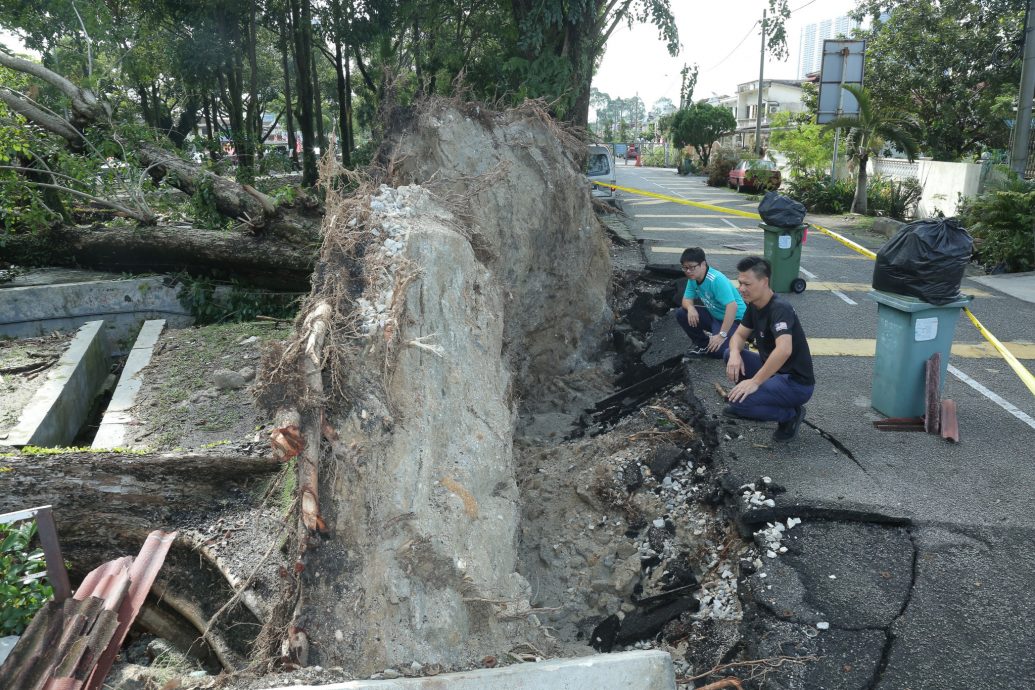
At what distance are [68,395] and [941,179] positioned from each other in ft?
58.5

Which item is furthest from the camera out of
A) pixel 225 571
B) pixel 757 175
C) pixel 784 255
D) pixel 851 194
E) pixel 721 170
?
pixel 721 170

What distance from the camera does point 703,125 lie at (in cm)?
4222

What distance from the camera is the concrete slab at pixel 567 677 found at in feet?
9.95

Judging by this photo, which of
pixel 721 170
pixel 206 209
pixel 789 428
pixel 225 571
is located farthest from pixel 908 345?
pixel 721 170

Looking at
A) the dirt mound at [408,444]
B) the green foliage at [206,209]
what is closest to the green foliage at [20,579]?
the dirt mound at [408,444]

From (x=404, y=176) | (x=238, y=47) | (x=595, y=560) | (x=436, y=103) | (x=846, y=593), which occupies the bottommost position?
(x=595, y=560)

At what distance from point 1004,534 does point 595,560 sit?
2635mm

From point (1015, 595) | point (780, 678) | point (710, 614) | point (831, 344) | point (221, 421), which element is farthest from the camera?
point (831, 344)

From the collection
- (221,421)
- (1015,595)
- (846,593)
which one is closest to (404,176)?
(221,421)

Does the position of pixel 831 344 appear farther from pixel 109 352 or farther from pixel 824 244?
pixel 109 352

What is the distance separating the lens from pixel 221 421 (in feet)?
22.5

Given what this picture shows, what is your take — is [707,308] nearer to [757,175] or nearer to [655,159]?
[757,175]

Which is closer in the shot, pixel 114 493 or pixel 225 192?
pixel 114 493

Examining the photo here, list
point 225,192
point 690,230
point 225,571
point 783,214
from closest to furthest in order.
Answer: point 225,571 < point 783,214 < point 225,192 < point 690,230
